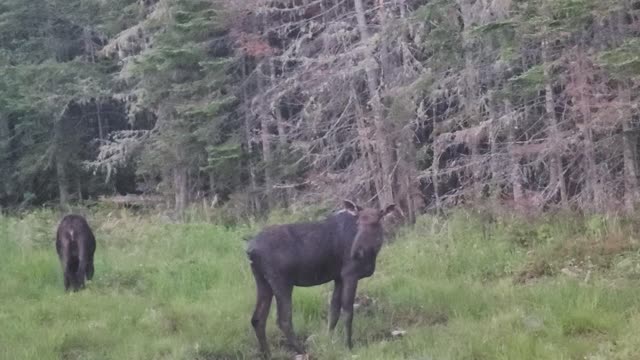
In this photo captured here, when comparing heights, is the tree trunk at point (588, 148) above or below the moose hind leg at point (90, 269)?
above

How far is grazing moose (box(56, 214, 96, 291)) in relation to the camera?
11766mm

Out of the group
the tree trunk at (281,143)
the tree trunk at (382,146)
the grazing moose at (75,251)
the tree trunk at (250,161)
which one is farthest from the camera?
the tree trunk at (250,161)

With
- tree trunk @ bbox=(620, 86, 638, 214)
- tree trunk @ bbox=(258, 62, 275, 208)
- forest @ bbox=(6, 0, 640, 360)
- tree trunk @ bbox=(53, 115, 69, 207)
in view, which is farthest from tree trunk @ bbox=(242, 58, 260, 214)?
tree trunk @ bbox=(620, 86, 638, 214)

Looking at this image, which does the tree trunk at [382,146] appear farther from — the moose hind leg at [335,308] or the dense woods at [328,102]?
the moose hind leg at [335,308]

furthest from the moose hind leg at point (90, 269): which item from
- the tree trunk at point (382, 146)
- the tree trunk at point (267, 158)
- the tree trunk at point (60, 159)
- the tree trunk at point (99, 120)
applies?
the tree trunk at point (99, 120)

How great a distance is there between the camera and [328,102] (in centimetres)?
2131

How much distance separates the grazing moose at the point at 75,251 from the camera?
1177cm

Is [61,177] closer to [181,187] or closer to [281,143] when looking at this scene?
[181,187]

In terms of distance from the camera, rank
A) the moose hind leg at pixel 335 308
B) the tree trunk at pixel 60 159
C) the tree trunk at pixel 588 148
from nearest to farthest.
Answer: the moose hind leg at pixel 335 308
the tree trunk at pixel 588 148
the tree trunk at pixel 60 159

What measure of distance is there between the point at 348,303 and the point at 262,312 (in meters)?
0.92

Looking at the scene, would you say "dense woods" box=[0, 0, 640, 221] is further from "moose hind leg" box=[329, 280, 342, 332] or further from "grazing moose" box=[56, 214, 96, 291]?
"grazing moose" box=[56, 214, 96, 291]

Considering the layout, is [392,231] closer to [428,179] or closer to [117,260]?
[428,179]

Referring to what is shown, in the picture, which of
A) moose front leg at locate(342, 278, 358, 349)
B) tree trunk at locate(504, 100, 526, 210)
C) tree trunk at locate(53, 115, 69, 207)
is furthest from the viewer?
tree trunk at locate(53, 115, 69, 207)

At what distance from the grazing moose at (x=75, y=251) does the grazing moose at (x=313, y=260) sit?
3906 millimetres
